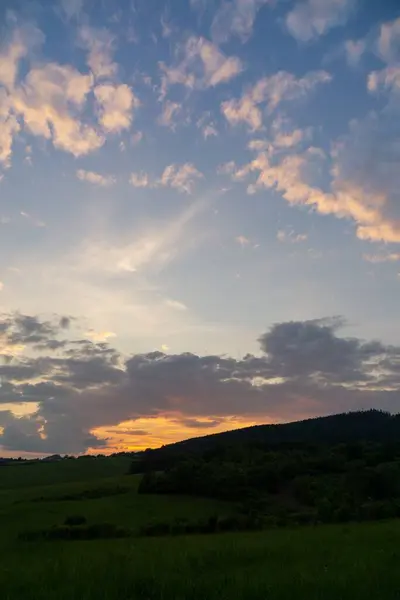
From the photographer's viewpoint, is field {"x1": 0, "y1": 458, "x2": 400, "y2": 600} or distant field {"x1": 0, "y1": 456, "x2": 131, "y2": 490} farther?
distant field {"x1": 0, "y1": 456, "x2": 131, "y2": 490}

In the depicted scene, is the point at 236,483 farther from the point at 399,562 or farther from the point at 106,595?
the point at 106,595

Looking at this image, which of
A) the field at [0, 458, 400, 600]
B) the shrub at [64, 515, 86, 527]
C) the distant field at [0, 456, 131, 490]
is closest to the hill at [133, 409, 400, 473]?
the distant field at [0, 456, 131, 490]

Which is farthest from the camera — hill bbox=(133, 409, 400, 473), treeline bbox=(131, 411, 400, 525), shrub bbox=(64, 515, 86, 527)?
hill bbox=(133, 409, 400, 473)

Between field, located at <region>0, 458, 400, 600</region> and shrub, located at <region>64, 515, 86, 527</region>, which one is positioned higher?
field, located at <region>0, 458, 400, 600</region>

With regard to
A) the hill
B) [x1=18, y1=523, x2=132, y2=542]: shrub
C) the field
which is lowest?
[x1=18, y1=523, x2=132, y2=542]: shrub

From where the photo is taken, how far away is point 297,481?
9781cm

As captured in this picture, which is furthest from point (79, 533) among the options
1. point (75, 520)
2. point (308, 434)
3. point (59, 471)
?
point (308, 434)

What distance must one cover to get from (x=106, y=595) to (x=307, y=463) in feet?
345

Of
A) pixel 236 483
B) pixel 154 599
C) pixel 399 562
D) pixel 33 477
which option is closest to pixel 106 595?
pixel 154 599

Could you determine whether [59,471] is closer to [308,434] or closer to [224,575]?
[308,434]

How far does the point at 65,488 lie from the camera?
115562 millimetres

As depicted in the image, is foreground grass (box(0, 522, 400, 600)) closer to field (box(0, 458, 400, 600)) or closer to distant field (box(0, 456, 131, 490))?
field (box(0, 458, 400, 600))

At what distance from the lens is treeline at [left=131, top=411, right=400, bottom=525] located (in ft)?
239

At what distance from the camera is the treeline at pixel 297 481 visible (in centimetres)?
7281
